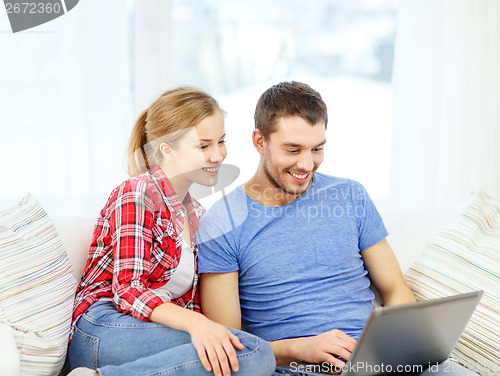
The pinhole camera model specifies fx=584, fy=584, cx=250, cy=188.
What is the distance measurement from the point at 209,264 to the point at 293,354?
0.30 m

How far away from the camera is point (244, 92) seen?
2.83 metres

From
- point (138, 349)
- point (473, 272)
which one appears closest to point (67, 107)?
point (138, 349)

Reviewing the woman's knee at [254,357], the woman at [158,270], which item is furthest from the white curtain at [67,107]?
the woman's knee at [254,357]

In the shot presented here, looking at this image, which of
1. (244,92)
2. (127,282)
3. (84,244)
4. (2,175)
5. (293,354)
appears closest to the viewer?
(127,282)

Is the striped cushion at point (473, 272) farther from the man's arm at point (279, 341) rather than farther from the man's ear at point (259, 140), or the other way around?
the man's ear at point (259, 140)

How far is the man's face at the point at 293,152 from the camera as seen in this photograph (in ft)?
5.00

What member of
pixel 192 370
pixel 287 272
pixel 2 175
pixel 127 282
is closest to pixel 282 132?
pixel 287 272

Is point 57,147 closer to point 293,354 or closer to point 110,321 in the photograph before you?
point 110,321

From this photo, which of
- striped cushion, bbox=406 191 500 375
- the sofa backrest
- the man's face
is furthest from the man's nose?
the sofa backrest

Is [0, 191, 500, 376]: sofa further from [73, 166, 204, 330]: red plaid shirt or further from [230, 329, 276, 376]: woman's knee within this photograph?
[230, 329, 276, 376]: woman's knee

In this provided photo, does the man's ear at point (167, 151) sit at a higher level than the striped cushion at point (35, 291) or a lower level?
higher

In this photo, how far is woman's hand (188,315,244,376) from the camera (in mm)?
1173

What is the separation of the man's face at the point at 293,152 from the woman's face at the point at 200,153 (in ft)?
0.51

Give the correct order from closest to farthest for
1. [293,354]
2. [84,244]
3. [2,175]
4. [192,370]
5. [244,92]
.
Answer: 1. [192,370]
2. [293,354]
3. [84,244]
4. [2,175]
5. [244,92]
